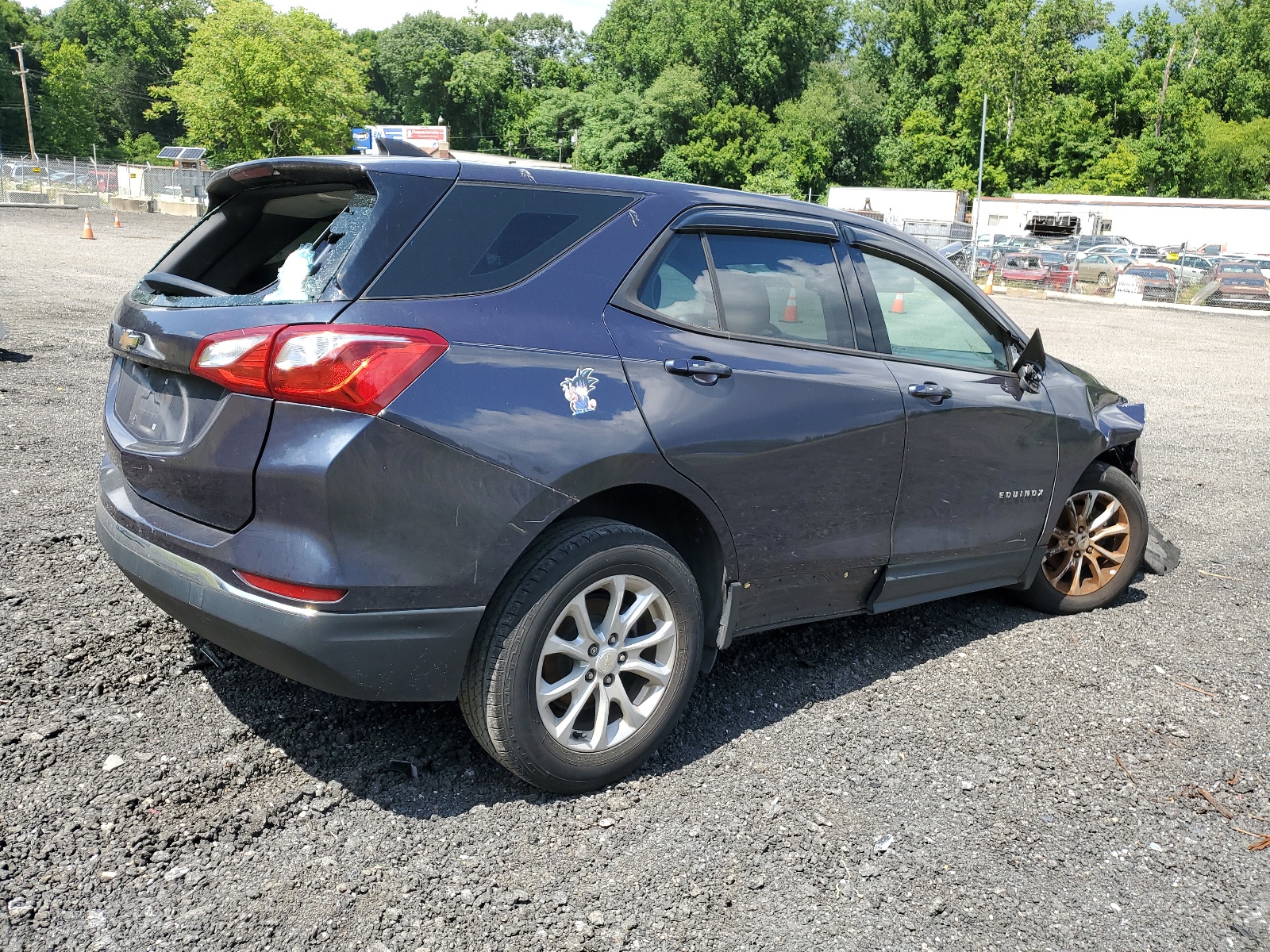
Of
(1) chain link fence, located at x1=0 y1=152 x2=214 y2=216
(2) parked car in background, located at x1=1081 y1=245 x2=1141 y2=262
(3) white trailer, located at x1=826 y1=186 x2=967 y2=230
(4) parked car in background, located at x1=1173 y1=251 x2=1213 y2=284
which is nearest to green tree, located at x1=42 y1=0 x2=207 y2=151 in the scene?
(1) chain link fence, located at x1=0 y1=152 x2=214 y2=216

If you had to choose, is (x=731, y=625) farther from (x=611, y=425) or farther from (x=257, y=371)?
(x=257, y=371)

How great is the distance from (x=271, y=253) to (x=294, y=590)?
136 centimetres

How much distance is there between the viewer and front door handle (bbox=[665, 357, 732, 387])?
302 centimetres

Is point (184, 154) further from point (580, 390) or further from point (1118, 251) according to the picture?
point (580, 390)

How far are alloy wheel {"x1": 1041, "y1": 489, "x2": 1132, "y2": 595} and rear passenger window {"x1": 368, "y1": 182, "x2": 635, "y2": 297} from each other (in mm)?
2839

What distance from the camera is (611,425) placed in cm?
284

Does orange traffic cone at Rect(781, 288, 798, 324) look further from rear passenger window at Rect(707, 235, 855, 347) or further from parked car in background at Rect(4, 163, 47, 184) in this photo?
parked car in background at Rect(4, 163, 47, 184)

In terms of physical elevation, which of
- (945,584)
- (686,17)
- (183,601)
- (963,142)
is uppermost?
(686,17)

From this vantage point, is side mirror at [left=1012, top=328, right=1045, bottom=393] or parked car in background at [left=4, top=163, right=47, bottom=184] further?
parked car in background at [left=4, top=163, right=47, bottom=184]

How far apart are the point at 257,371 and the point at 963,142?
259 feet

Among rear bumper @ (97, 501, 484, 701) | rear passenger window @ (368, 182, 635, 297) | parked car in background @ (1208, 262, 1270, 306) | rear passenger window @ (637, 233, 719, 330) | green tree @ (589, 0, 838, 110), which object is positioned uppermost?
green tree @ (589, 0, 838, 110)

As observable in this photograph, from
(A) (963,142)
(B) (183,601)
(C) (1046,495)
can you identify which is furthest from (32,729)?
(A) (963,142)

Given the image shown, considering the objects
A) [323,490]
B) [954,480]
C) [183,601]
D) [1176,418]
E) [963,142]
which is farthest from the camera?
[963,142]

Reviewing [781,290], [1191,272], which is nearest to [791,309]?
[781,290]
